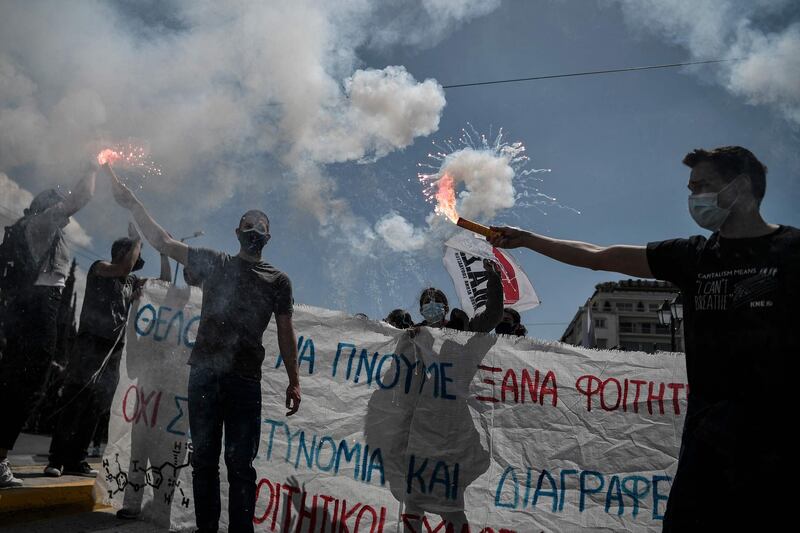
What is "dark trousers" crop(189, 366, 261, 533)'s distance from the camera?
9.90 ft

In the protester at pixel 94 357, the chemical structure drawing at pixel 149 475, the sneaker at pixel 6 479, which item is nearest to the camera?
the sneaker at pixel 6 479

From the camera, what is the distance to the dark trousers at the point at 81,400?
397cm

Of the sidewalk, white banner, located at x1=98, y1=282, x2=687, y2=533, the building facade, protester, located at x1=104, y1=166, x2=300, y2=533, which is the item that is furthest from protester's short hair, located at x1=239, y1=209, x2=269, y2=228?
the building facade

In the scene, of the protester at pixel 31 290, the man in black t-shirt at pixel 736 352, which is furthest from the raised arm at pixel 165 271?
the man in black t-shirt at pixel 736 352

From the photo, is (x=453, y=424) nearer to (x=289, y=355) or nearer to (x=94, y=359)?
(x=289, y=355)

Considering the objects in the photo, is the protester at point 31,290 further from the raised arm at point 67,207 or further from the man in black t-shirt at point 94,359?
the man in black t-shirt at point 94,359

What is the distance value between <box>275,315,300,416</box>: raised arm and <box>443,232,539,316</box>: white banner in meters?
1.51

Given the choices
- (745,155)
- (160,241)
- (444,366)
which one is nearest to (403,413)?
(444,366)

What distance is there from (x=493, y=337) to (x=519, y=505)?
111 centimetres

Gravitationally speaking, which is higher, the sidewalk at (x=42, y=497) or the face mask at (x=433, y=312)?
the face mask at (x=433, y=312)

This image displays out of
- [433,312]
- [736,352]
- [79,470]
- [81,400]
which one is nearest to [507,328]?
[433,312]

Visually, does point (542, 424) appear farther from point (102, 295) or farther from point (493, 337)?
point (102, 295)

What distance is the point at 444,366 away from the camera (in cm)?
386

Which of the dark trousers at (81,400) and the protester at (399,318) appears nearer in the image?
the dark trousers at (81,400)
